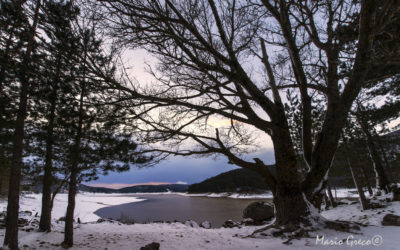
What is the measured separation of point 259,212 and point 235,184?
225ft

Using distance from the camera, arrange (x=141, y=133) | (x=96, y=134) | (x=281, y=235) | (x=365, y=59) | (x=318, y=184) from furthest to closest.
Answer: (x=96, y=134)
(x=141, y=133)
(x=318, y=184)
(x=281, y=235)
(x=365, y=59)

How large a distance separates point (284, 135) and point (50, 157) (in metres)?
10.4

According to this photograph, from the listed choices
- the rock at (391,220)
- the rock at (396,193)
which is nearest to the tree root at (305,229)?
the rock at (391,220)

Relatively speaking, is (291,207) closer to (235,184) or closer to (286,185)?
(286,185)

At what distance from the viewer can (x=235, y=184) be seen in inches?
3164

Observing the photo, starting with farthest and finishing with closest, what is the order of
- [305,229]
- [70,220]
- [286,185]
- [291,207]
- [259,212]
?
[259,212]
[70,220]
[286,185]
[291,207]
[305,229]

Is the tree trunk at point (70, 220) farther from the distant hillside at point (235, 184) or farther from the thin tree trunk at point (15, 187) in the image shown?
the distant hillside at point (235, 184)

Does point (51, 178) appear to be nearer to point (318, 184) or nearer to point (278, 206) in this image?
point (278, 206)

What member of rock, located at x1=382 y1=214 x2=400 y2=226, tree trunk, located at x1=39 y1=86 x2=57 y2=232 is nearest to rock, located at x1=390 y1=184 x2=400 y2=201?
rock, located at x1=382 y1=214 x2=400 y2=226

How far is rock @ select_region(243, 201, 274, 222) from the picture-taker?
48.5 ft

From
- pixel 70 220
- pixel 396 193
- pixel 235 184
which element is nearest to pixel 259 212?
pixel 396 193

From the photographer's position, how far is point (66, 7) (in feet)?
13.5

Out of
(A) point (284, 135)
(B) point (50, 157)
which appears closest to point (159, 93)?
(A) point (284, 135)

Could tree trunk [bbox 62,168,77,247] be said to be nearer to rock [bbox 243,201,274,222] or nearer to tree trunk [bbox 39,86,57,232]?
tree trunk [bbox 39,86,57,232]
